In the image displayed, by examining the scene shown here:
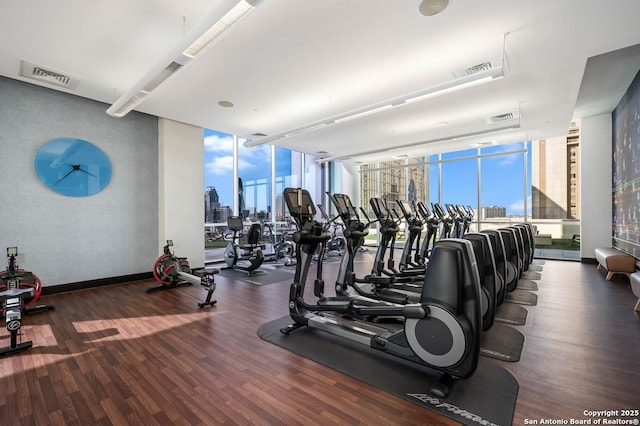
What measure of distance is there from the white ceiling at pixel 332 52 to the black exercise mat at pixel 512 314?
3231 mm

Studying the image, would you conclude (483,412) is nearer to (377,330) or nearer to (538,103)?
(377,330)

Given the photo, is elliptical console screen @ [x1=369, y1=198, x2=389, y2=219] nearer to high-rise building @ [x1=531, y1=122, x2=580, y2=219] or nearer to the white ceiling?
the white ceiling

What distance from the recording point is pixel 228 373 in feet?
7.54

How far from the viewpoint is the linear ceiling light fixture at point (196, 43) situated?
2.44m

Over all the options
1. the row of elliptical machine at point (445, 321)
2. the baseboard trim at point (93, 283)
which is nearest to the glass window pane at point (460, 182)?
the row of elliptical machine at point (445, 321)

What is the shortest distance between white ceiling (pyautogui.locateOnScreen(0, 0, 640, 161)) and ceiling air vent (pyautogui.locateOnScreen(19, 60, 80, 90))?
92 millimetres

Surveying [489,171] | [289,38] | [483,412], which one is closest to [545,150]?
[489,171]

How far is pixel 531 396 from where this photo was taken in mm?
1986

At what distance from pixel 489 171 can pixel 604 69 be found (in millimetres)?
4224

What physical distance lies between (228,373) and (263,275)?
3.67 meters

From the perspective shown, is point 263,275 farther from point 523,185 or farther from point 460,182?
point 523,185

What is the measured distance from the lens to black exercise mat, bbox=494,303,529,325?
3.39 meters

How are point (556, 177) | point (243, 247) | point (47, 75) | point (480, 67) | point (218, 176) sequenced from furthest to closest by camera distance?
point (556, 177), point (218, 176), point (243, 247), point (47, 75), point (480, 67)

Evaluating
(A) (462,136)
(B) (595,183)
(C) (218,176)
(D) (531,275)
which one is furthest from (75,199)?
(B) (595,183)
